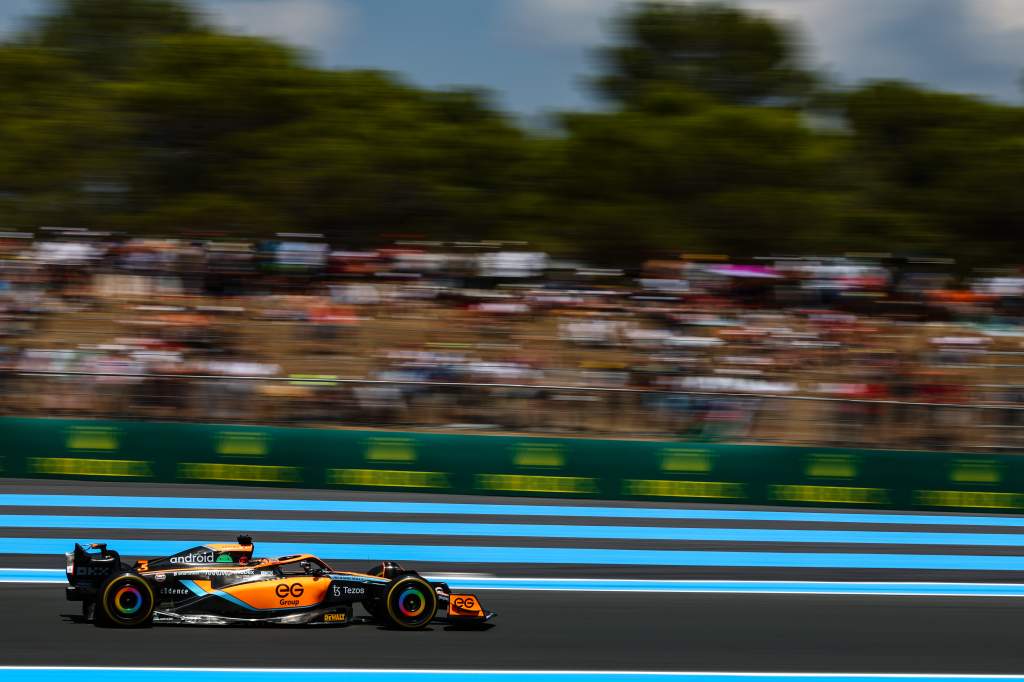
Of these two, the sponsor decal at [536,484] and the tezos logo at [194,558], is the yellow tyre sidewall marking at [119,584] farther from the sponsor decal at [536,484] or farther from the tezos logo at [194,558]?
the sponsor decal at [536,484]

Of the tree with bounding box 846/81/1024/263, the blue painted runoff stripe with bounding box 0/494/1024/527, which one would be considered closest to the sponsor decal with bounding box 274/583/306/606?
the blue painted runoff stripe with bounding box 0/494/1024/527

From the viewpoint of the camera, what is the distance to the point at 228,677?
6.27 m

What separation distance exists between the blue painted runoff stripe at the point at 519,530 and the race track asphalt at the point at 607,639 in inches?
84.2

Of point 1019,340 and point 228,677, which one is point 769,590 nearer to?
point 228,677

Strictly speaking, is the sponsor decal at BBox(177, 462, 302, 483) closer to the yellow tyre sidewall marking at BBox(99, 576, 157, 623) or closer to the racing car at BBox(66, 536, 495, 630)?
the racing car at BBox(66, 536, 495, 630)

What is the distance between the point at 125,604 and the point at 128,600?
0.09 ft

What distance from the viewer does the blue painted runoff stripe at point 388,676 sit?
20.5 feet

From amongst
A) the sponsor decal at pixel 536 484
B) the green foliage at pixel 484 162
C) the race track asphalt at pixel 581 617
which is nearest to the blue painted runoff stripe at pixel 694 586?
the race track asphalt at pixel 581 617

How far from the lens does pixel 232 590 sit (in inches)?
252

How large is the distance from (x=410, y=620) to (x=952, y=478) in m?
7.53

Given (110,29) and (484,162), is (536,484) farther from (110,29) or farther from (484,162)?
(110,29)

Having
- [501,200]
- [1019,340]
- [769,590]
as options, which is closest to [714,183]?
[501,200]

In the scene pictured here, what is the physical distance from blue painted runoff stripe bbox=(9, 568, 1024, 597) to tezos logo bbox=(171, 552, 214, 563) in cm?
225

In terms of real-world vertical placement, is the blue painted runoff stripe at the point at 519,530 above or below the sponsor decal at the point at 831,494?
below
